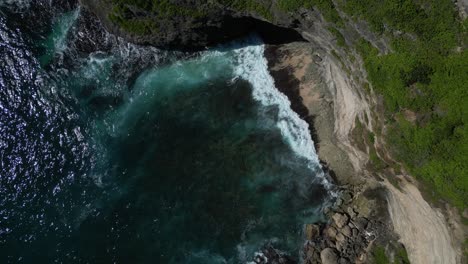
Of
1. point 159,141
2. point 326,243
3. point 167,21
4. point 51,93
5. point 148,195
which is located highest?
point 167,21

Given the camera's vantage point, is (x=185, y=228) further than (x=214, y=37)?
No

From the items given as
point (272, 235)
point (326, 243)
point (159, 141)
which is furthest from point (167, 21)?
point (326, 243)

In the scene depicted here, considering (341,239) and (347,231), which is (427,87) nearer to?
(347,231)

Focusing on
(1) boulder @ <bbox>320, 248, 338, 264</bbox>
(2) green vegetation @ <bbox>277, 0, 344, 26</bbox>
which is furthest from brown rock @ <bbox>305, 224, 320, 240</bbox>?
(2) green vegetation @ <bbox>277, 0, 344, 26</bbox>

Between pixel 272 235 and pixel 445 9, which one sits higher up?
pixel 445 9

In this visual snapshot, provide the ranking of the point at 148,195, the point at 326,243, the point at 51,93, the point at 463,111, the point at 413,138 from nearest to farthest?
the point at 463,111
the point at 413,138
the point at 326,243
the point at 148,195
the point at 51,93

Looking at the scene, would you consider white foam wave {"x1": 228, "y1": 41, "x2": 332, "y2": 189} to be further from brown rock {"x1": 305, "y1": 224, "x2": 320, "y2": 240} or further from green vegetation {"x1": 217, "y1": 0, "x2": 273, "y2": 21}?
green vegetation {"x1": 217, "y1": 0, "x2": 273, "y2": 21}

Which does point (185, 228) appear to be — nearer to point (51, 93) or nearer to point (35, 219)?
point (35, 219)
